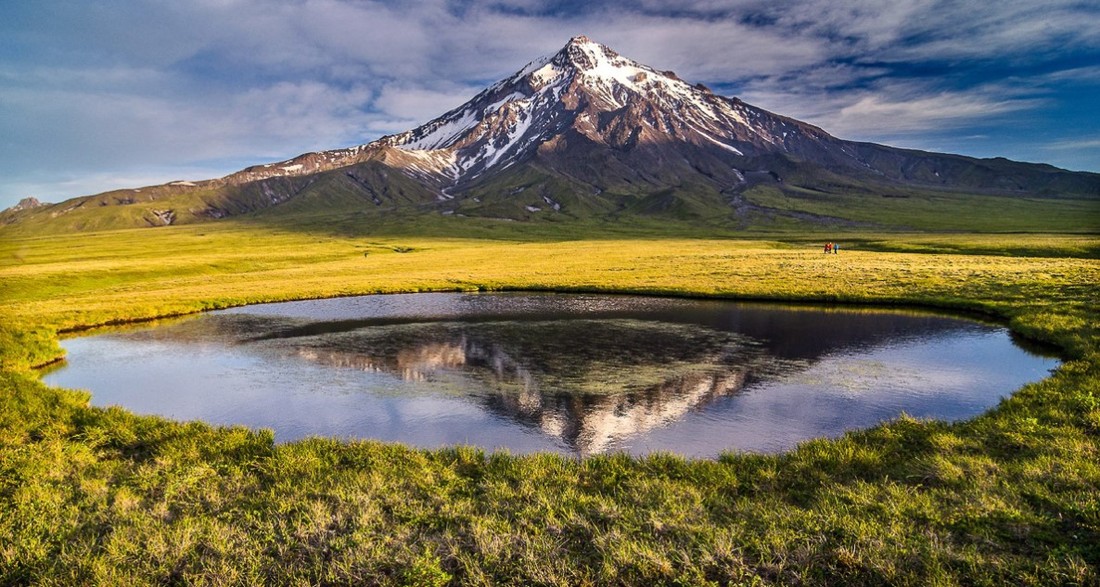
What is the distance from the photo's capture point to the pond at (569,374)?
830 inches

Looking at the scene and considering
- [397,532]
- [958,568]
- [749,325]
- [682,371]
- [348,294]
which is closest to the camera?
[958,568]

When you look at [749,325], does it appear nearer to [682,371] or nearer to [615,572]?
[682,371]

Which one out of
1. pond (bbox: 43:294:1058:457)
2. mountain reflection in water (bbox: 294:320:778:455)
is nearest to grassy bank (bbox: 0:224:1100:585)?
pond (bbox: 43:294:1058:457)

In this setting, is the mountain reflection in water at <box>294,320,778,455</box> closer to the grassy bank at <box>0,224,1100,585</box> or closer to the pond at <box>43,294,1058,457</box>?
the pond at <box>43,294,1058,457</box>

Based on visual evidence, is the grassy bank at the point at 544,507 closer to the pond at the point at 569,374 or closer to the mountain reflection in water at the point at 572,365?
the pond at the point at 569,374

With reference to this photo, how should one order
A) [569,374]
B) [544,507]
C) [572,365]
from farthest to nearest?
Result: [572,365] → [569,374] → [544,507]

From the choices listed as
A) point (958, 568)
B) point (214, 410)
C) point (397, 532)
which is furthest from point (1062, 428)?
point (214, 410)

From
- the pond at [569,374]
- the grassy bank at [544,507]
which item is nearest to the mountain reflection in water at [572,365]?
the pond at [569,374]

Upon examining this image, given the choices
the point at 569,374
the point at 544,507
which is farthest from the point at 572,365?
the point at 544,507

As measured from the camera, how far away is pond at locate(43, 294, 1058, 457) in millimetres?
21094

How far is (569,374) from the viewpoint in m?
28.6

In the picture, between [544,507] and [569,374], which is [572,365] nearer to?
[569,374]

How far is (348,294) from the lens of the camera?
61594 mm

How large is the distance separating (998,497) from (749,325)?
2871 centimetres
